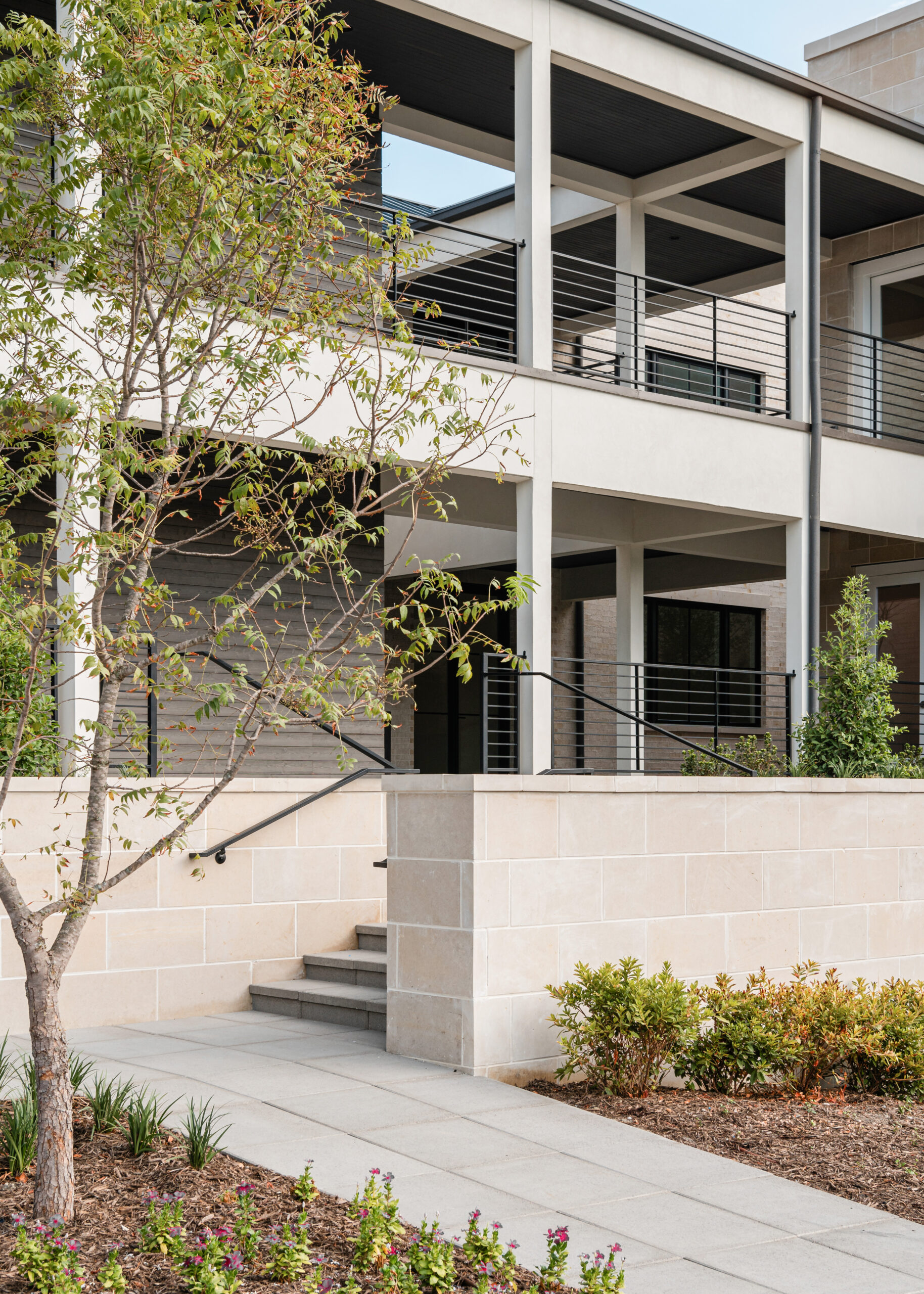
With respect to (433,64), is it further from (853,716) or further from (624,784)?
(624,784)

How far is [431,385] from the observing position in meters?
5.36

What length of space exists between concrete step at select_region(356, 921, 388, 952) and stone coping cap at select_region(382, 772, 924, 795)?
5.59ft

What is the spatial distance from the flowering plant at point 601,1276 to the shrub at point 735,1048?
262 centimetres

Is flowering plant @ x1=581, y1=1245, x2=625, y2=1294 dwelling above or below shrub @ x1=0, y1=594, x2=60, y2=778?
below

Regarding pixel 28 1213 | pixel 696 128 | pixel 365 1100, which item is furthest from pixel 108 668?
pixel 696 128

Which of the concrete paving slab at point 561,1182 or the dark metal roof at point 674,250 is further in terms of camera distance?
the dark metal roof at point 674,250

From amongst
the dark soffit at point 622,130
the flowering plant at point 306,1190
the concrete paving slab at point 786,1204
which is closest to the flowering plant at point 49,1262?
the flowering plant at point 306,1190

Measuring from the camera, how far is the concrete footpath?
4543mm

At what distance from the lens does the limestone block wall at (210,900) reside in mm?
7812

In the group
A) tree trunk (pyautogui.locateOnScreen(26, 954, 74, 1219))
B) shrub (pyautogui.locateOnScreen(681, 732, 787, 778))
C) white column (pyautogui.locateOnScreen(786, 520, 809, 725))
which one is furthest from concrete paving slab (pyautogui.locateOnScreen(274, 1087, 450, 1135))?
white column (pyautogui.locateOnScreen(786, 520, 809, 725))

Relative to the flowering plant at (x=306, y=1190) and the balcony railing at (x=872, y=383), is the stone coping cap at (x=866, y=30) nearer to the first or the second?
the balcony railing at (x=872, y=383)

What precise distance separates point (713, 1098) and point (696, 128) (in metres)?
9.96

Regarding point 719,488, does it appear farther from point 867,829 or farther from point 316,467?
→ point 316,467

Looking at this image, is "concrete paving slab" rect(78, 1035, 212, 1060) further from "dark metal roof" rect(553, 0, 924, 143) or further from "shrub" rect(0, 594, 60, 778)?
"dark metal roof" rect(553, 0, 924, 143)
